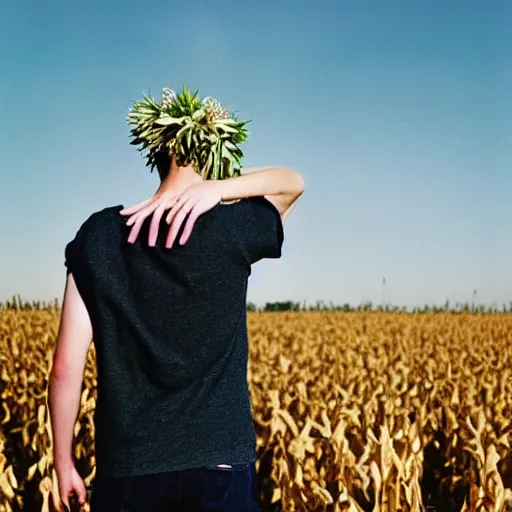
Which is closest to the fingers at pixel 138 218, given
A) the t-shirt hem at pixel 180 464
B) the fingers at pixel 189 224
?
the fingers at pixel 189 224

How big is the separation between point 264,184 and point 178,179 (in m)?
0.24

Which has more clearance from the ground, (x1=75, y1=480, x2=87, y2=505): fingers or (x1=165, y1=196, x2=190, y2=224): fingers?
(x1=165, y1=196, x2=190, y2=224): fingers

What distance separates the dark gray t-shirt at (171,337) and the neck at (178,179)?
0.14 metres

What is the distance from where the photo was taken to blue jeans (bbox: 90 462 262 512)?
2246 millimetres

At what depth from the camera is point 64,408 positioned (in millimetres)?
2439

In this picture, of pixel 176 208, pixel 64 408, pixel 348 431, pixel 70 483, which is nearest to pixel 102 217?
pixel 176 208

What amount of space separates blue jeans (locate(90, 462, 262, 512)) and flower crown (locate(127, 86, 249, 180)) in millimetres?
843

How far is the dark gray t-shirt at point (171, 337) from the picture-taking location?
2223 millimetres

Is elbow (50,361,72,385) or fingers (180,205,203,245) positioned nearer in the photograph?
fingers (180,205,203,245)

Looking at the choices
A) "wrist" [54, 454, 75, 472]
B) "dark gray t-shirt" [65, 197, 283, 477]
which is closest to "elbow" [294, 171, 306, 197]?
"dark gray t-shirt" [65, 197, 283, 477]

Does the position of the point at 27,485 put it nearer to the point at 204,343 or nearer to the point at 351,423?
the point at 351,423

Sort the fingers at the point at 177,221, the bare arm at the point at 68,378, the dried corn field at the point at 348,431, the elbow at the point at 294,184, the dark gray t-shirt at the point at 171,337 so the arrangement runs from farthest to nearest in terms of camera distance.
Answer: the dried corn field at the point at 348,431, the elbow at the point at 294,184, the bare arm at the point at 68,378, the dark gray t-shirt at the point at 171,337, the fingers at the point at 177,221

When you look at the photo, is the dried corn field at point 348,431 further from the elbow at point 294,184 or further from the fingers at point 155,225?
the fingers at point 155,225

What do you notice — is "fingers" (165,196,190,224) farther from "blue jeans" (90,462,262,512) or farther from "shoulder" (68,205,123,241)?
Result: "blue jeans" (90,462,262,512)
